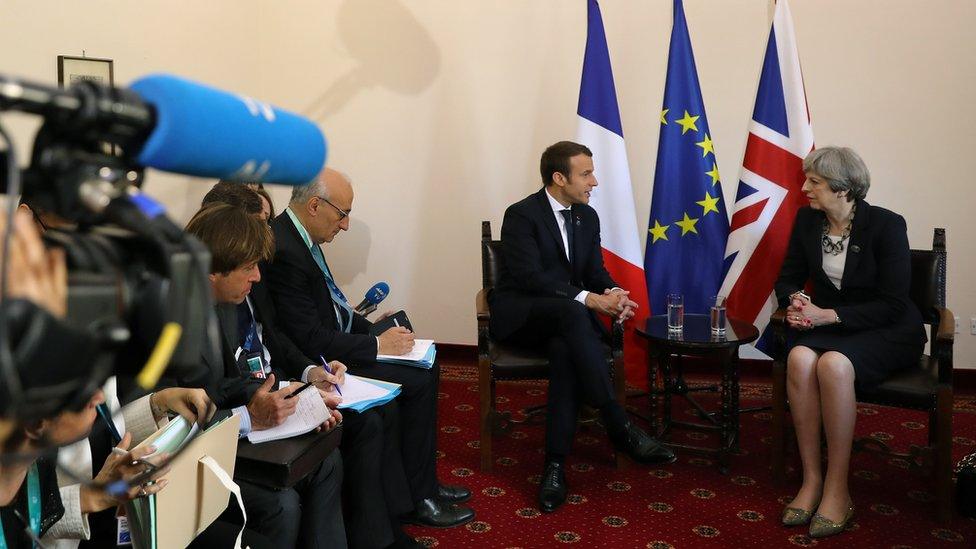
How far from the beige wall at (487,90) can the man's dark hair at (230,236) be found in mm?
1780

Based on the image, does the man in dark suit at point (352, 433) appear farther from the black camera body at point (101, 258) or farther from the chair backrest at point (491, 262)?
the black camera body at point (101, 258)

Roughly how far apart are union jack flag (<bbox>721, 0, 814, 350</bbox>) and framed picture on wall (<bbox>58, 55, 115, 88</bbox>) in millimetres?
2812

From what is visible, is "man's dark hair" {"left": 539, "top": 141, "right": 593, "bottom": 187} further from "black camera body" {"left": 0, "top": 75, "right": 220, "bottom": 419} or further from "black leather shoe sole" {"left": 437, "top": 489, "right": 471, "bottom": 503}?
"black camera body" {"left": 0, "top": 75, "right": 220, "bottom": 419}

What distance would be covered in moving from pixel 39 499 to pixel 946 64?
14.3ft

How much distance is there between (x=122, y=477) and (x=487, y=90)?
3567mm

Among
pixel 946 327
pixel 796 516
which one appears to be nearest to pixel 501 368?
pixel 796 516

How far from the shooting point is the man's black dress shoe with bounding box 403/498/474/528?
9.61ft

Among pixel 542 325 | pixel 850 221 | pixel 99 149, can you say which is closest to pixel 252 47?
pixel 542 325

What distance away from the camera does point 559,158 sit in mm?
3586

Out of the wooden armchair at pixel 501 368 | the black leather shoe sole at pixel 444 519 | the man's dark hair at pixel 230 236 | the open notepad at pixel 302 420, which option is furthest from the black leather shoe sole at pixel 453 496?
the man's dark hair at pixel 230 236

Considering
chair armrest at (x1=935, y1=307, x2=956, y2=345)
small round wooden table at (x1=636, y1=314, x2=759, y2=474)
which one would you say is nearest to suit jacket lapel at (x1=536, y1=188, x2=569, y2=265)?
small round wooden table at (x1=636, y1=314, x2=759, y2=474)

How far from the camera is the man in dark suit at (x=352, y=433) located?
97.7 inches

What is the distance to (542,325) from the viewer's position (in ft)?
11.1

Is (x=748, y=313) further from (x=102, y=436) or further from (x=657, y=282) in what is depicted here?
(x=102, y=436)
